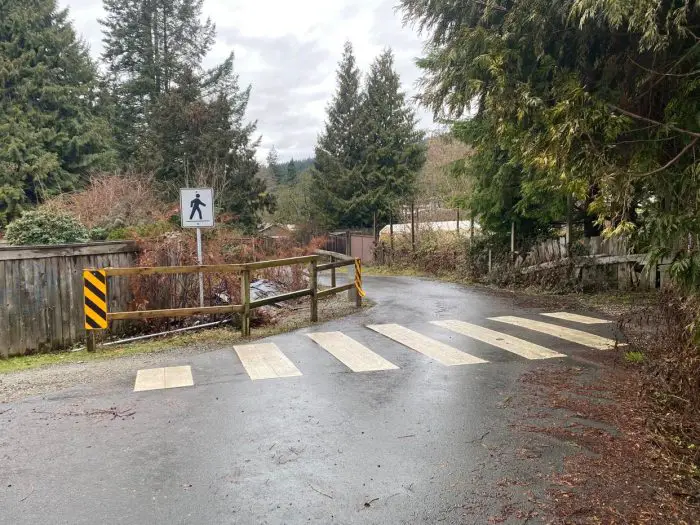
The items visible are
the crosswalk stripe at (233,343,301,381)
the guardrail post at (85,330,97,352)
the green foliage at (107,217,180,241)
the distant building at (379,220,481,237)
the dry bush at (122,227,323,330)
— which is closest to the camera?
the crosswalk stripe at (233,343,301,381)

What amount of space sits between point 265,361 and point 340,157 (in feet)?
98.0

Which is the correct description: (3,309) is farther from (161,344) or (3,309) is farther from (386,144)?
(386,144)

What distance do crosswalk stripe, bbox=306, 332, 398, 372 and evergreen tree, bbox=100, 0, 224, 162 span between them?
2723 centimetres

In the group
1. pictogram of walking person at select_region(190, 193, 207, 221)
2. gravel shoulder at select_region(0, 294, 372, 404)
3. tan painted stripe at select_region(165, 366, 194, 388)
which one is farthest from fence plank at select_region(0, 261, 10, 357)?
tan painted stripe at select_region(165, 366, 194, 388)

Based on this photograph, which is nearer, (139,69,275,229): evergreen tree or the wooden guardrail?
the wooden guardrail

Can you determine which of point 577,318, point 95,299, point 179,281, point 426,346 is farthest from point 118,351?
point 577,318

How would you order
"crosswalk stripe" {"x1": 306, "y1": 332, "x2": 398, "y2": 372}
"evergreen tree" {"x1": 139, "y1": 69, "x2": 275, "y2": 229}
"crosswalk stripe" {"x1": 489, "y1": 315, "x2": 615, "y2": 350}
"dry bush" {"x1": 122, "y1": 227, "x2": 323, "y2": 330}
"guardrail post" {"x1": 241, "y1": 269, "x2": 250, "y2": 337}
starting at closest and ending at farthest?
1. "crosswalk stripe" {"x1": 306, "y1": 332, "x2": 398, "y2": 372}
2. "crosswalk stripe" {"x1": 489, "y1": 315, "x2": 615, "y2": 350}
3. "guardrail post" {"x1": 241, "y1": 269, "x2": 250, "y2": 337}
4. "dry bush" {"x1": 122, "y1": 227, "x2": 323, "y2": 330}
5. "evergreen tree" {"x1": 139, "y1": 69, "x2": 275, "y2": 229}

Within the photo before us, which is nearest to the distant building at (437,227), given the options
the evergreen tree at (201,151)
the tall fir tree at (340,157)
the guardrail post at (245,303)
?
the evergreen tree at (201,151)

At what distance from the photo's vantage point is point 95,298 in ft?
24.6

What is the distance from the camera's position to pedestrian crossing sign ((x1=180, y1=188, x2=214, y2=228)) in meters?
9.32

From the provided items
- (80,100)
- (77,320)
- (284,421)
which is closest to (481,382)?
(284,421)

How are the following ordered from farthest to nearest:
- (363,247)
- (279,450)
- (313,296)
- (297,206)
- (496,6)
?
1. (297,206)
2. (363,247)
3. (313,296)
4. (496,6)
5. (279,450)

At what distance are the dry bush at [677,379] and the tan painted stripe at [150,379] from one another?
484cm

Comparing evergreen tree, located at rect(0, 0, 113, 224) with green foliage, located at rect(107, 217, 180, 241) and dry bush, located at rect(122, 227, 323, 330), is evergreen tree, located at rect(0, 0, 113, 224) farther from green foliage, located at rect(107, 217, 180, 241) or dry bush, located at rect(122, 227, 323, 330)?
dry bush, located at rect(122, 227, 323, 330)
